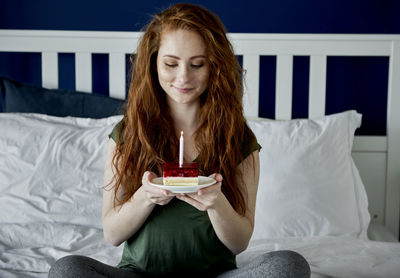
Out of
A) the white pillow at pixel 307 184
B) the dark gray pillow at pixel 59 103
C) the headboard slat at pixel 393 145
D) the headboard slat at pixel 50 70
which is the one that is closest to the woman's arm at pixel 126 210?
the white pillow at pixel 307 184

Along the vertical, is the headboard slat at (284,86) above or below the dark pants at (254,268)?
above

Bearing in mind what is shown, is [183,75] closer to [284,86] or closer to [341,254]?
[341,254]

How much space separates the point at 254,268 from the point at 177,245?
205 millimetres

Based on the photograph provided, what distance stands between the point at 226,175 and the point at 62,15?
4.59ft

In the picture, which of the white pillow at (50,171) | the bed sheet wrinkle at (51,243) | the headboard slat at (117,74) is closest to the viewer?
the bed sheet wrinkle at (51,243)

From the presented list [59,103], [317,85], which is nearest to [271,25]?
[317,85]

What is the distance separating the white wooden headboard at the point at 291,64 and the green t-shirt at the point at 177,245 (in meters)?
1.06

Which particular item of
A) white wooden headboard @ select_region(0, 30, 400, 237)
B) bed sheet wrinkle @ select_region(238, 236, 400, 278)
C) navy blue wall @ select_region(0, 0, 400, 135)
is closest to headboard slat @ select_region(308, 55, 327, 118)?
white wooden headboard @ select_region(0, 30, 400, 237)

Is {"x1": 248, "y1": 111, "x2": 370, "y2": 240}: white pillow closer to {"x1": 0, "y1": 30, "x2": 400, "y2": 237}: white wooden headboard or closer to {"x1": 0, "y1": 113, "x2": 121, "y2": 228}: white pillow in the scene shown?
{"x1": 0, "y1": 30, "x2": 400, "y2": 237}: white wooden headboard

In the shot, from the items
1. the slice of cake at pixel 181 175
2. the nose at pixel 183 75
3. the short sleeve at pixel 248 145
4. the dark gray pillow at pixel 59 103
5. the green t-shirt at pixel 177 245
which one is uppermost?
the nose at pixel 183 75

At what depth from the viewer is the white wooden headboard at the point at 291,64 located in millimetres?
2182

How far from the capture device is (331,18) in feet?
7.50

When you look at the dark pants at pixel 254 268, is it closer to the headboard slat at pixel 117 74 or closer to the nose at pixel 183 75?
the nose at pixel 183 75

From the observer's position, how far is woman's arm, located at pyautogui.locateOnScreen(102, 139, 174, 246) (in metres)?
1.14
